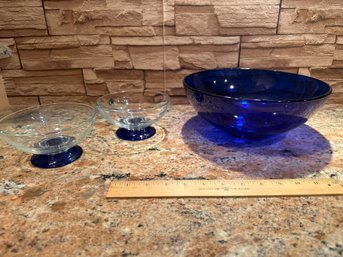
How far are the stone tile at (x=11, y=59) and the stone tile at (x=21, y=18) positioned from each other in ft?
0.06

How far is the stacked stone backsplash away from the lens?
813 millimetres

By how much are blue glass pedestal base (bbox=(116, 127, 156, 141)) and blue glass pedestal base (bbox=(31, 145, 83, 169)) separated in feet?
0.43

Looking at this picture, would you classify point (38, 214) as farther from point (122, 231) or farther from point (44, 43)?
point (44, 43)

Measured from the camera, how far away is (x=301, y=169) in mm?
560

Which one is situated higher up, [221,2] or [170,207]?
[221,2]

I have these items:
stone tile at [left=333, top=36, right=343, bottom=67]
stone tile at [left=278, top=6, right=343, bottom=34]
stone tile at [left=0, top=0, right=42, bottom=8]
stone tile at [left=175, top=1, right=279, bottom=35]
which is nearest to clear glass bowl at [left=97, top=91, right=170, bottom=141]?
stone tile at [left=175, top=1, right=279, bottom=35]

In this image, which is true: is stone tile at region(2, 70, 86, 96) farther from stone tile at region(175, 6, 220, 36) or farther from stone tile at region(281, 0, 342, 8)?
stone tile at region(281, 0, 342, 8)

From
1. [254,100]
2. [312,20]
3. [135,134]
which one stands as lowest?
[135,134]

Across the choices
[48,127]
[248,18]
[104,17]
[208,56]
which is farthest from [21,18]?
[248,18]

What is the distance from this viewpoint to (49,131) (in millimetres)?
722

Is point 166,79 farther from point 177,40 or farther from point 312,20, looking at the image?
point 312,20

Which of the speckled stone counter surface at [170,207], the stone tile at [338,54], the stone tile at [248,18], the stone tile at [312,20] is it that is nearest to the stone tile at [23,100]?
the speckled stone counter surface at [170,207]

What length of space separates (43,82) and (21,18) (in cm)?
21

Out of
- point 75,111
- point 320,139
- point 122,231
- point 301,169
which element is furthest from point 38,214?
point 320,139
